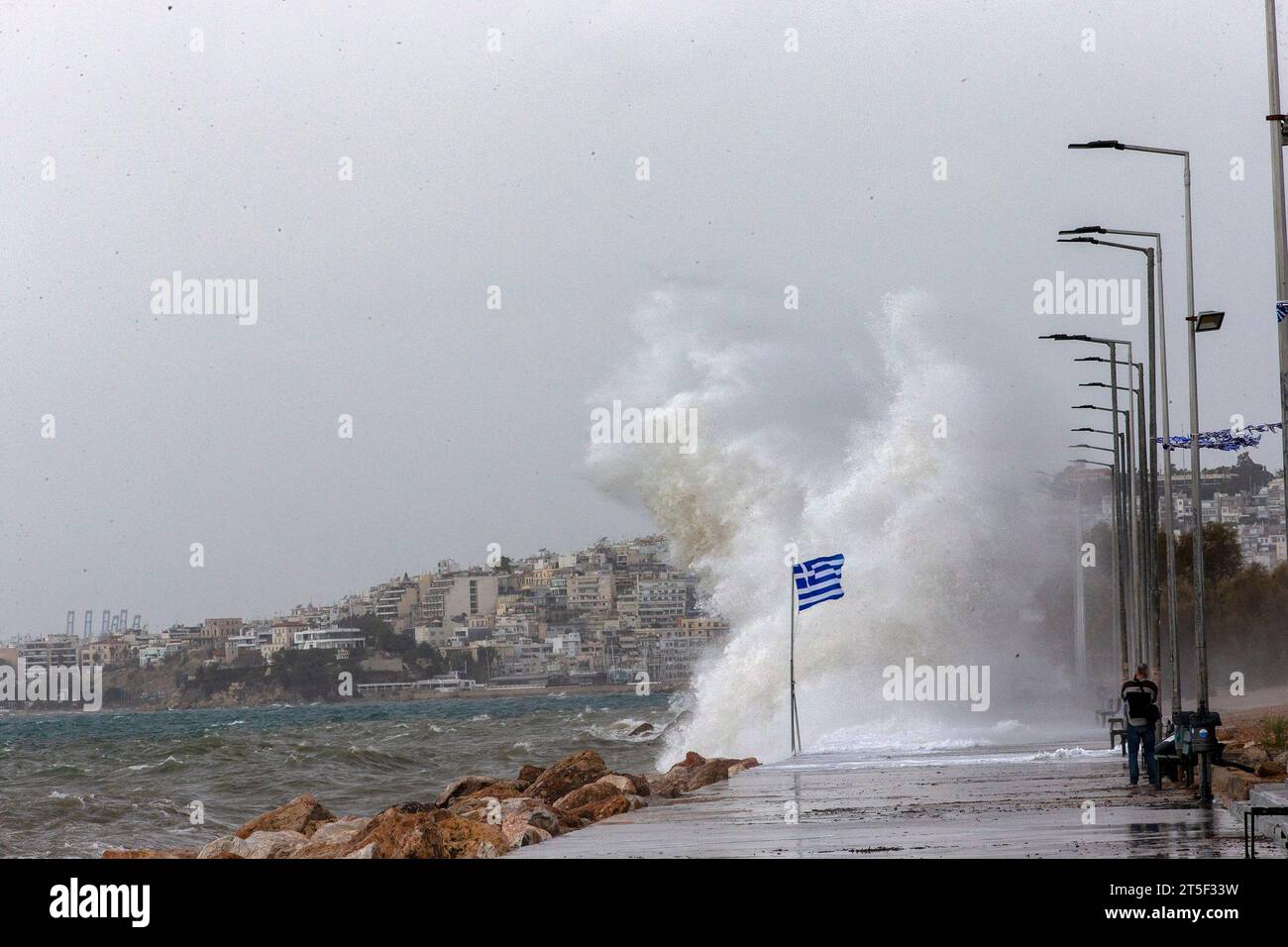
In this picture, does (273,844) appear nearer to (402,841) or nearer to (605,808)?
(605,808)

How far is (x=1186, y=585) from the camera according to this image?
338 feet

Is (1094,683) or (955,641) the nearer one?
(955,641)

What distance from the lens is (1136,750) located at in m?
22.8

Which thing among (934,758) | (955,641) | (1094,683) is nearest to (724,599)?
(955,641)

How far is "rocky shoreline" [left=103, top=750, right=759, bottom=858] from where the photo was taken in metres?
18.5

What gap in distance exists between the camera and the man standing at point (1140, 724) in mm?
22391

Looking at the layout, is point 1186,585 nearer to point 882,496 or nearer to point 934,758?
point 882,496

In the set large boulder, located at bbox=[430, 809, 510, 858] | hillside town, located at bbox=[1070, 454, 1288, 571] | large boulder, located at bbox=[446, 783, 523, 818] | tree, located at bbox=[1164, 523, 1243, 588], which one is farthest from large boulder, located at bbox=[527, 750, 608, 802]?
hillside town, located at bbox=[1070, 454, 1288, 571]

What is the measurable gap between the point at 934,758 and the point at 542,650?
168 m

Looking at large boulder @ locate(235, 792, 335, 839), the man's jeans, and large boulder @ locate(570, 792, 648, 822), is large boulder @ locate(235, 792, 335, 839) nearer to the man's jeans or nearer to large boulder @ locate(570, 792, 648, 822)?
large boulder @ locate(570, 792, 648, 822)

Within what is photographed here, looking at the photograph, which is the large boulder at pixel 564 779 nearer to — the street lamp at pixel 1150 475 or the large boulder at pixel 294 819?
the large boulder at pixel 294 819

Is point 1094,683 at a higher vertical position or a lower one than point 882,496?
lower

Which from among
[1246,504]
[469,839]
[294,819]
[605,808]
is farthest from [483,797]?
[1246,504]
